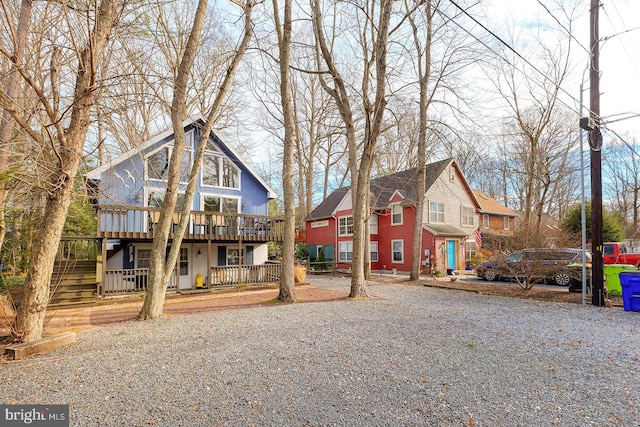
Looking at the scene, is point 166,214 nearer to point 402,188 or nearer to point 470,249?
point 402,188

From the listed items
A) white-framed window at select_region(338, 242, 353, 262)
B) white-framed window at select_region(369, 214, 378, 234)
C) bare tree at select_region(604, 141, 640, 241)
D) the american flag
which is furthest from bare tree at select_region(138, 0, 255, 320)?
bare tree at select_region(604, 141, 640, 241)

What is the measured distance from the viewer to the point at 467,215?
25516mm

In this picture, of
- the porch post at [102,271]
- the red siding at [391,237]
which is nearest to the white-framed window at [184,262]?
the porch post at [102,271]

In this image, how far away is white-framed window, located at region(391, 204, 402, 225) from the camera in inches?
918

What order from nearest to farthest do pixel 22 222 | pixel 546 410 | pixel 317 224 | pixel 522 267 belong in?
pixel 546 410, pixel 522 267, pixel 22 222, pixel 317 224

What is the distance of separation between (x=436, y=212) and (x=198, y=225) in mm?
15932

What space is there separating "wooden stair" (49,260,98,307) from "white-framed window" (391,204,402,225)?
17320 mm

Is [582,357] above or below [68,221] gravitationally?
below

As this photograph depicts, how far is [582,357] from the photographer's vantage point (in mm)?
5211

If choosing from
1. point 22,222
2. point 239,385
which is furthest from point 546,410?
point 22,222

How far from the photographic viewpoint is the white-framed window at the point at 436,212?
77.0 ft

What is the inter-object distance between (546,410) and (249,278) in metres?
13.0

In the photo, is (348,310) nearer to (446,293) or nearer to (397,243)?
(446,293)

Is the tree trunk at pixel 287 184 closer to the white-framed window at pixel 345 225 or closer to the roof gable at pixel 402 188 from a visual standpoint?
the roof gable at pixel 402 188
